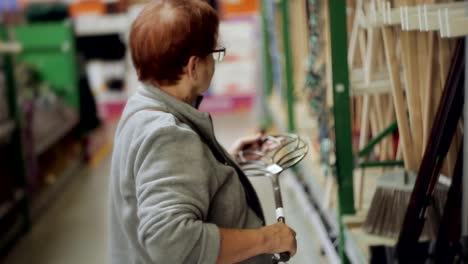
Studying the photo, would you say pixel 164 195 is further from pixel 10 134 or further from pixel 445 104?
pixel 10 134

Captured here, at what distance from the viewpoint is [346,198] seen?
2.21 meters

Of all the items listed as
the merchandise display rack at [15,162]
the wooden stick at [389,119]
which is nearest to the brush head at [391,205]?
the wooden stick at [389,119]

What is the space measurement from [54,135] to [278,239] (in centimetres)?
400

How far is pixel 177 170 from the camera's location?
1345 mm

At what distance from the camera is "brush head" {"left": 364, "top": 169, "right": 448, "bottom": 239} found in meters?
1.92

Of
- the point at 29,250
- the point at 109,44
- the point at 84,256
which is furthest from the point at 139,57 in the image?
the point at 109,44

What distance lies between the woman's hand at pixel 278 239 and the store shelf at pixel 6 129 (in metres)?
3.01

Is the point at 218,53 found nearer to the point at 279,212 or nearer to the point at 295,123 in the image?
the point at 279,212

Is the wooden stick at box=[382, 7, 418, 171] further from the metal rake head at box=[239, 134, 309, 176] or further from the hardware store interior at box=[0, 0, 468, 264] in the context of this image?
the metal rake head at box=[239, 134, 309, 176]

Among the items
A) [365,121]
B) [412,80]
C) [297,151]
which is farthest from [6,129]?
[412,80]

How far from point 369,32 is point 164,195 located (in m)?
1.25

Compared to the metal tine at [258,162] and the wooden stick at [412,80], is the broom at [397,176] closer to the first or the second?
the wooden stick at [412,80]

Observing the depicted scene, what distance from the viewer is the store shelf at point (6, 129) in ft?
13.1

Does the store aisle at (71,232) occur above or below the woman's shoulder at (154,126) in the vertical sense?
below
